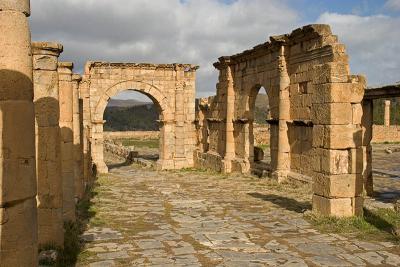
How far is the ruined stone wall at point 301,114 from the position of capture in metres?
8.95

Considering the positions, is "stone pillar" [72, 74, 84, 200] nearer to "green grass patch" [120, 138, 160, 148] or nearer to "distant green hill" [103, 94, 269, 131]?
"green grass patch" [120, 138, 160, 148]

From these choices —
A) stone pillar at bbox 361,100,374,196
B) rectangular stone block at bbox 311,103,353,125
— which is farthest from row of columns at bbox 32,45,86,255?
stone pillar at bbox 361,100,374,196

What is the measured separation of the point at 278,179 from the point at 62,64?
27.9ft

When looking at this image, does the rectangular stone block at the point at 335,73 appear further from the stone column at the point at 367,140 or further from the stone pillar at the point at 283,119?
the stone pillar at the point at 283,119

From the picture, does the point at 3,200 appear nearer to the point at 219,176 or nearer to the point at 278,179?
the point at 278,179

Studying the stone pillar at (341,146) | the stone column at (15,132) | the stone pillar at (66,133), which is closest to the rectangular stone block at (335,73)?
the stone pillar at (341,146)

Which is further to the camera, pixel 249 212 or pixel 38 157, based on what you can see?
pixel 249 212

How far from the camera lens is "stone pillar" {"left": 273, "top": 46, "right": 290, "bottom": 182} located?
14.4 metres

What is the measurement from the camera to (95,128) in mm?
19594

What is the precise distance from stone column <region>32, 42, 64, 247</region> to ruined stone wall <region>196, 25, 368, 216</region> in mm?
5258

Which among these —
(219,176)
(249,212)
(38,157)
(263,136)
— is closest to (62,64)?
(38,157)

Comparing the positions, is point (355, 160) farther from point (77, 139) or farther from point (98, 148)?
point (98, 148)

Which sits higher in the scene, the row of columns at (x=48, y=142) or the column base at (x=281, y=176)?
the row of columns at (x=48, y=142)

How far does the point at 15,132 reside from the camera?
393cm
